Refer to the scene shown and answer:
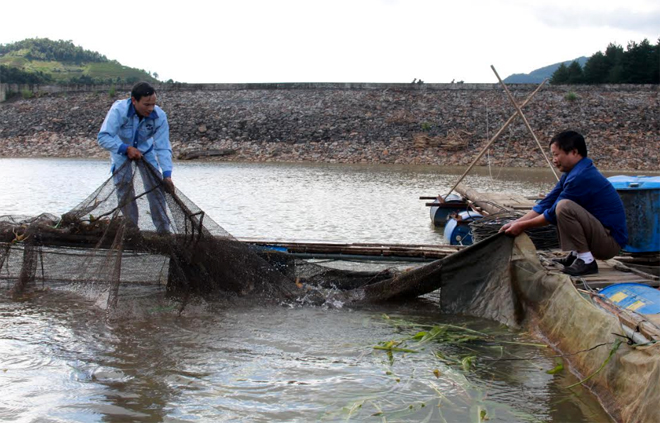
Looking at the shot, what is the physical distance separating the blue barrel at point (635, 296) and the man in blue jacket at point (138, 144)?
3.82 meters

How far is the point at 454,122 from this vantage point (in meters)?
32.0

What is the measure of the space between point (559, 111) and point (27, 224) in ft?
97.8

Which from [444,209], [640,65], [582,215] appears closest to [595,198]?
[582,215]

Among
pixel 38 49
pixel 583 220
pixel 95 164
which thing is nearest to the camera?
pixel 583 220

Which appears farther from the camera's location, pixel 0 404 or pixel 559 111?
pixel 559 111

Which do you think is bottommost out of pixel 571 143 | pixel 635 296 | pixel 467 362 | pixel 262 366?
pixel 262 366

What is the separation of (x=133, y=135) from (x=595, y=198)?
14.1 feet

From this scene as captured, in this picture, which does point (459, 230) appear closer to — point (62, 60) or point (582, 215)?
point (582, 215)

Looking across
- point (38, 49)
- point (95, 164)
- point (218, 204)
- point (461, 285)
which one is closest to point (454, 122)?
point (95, 164)

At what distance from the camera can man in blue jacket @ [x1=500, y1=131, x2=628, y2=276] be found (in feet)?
17.6

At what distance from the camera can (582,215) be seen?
532cm

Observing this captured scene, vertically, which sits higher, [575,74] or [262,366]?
[575,74]

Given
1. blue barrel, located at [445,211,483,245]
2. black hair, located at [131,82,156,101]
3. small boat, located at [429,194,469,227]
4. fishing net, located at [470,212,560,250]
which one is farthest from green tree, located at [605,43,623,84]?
black hair, located at [131,82,156,101]

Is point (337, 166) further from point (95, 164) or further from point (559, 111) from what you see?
point (559, 111)
